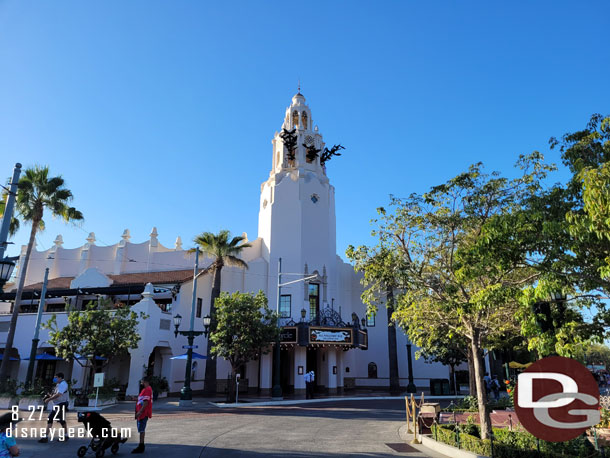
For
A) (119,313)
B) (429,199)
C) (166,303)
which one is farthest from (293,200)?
(429,199)

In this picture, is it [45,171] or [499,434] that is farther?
[45,171]

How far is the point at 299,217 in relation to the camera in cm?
3562

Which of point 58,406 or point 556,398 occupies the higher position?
point 556,398

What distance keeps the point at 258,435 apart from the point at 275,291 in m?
21.5

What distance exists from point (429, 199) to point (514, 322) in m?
6.31

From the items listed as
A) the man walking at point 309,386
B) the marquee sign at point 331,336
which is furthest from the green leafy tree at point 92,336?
the marquee sign at point 331,336

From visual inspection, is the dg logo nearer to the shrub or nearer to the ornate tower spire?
the shrub

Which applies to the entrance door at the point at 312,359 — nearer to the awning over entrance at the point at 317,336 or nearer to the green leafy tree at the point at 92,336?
the awning over entrance at the point at 317,336

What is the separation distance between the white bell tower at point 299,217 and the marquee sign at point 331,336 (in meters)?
2.74

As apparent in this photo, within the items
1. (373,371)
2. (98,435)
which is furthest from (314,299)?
(98,435)

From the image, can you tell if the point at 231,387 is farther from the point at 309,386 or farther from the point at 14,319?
the point at 14,319

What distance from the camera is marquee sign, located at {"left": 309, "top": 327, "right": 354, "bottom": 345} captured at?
102 ft

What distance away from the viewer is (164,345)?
29453 millimetres

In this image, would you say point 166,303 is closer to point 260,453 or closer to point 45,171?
point 45,171
